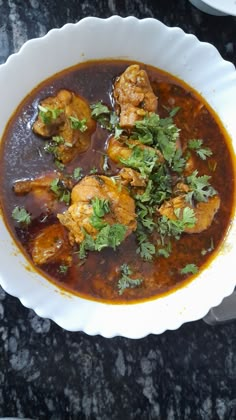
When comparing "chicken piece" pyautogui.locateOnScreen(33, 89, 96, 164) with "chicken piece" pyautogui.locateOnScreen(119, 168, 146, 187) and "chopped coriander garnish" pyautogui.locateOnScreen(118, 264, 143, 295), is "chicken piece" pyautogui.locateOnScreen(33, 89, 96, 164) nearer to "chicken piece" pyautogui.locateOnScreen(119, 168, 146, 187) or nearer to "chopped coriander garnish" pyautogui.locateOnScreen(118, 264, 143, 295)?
"chicken piece" pyautogui.locateOnScreen(119, 168, 146, 187)

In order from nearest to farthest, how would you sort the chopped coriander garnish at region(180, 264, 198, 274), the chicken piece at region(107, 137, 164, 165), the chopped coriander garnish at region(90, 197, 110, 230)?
the chopped coriander garnish at region(90, 197, 110, 230), the chicken piece at region(107, 137, 164, 165), the chopped coriander garnish at region(180, 264, 198, 274)

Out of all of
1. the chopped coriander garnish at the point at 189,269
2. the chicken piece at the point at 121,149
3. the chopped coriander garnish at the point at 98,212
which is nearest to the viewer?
the chopped coriander garnish at the point at 98,212

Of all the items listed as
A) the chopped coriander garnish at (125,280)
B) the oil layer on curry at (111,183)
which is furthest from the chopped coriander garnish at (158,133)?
the chopped coriander garnish at (125,280)

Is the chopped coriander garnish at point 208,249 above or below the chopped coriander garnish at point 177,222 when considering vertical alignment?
below

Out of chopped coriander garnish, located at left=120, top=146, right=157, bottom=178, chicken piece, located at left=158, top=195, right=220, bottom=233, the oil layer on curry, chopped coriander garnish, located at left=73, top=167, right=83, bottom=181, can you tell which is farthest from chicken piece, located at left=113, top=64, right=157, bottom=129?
chicken piece, located at left=158, top=195, right=220, bottom=233

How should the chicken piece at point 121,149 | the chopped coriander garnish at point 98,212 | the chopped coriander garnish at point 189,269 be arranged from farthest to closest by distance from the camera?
the chopped coriander garnish at point 189,269
the chicken piece at point 121,149
the chopped coriander garnish at point 98,212

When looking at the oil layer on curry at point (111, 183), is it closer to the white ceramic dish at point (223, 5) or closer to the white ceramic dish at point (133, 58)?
the white ceramic dish at point (133, 58)

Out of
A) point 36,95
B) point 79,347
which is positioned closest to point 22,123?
point 36,95
